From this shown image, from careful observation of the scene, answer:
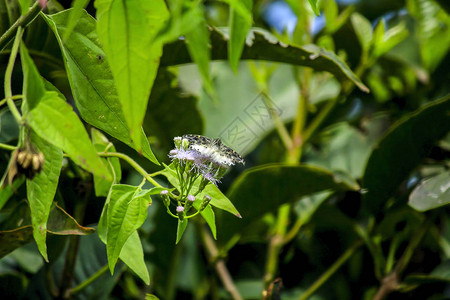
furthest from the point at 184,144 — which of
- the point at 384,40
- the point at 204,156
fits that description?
the point at 384,40

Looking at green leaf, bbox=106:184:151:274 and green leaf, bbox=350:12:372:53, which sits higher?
green leaf, bbox=350:12:372:53

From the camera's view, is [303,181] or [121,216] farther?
[303,181]

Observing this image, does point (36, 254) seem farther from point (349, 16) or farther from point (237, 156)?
point (349, 16)

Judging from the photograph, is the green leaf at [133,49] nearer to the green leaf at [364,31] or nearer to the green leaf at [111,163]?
the green leaf at [111,163]

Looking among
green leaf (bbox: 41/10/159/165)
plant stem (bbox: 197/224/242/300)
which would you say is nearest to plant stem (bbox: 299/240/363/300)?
plant stem (bbox: 197/224/242/300)

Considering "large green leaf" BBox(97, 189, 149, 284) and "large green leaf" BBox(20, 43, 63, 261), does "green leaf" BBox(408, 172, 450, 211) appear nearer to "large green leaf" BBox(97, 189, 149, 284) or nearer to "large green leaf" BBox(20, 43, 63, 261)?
"large green leaf" BBox(97, 189, 149, 284)

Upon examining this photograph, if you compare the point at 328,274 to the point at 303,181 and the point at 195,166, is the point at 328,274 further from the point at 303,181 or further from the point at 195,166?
the point at 195,166

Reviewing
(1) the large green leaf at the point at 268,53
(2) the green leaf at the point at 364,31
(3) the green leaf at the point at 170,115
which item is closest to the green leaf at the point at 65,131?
(1) the large green leaf at the point at 268,53
